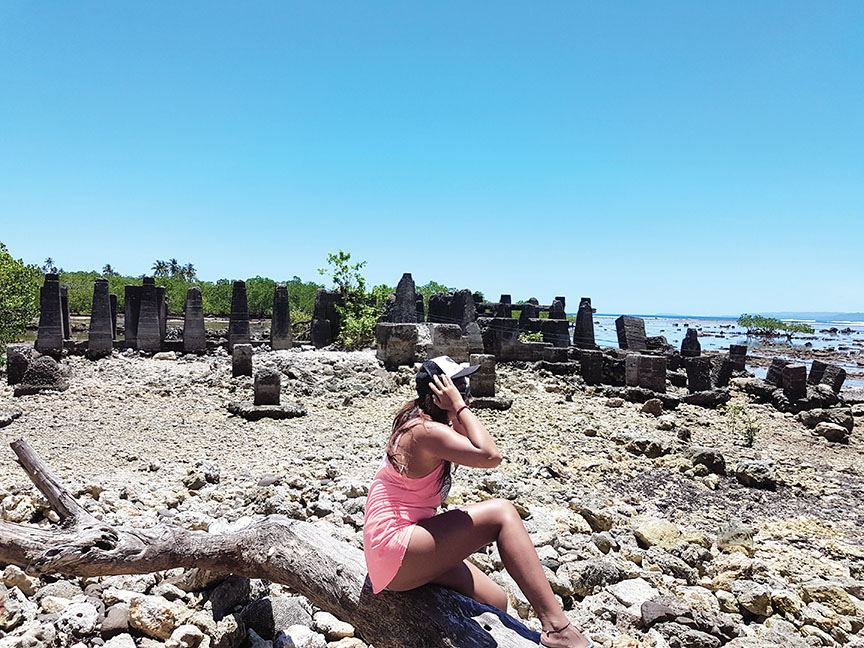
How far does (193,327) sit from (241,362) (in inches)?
257

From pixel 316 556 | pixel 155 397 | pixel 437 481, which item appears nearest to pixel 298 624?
pixel 316 556

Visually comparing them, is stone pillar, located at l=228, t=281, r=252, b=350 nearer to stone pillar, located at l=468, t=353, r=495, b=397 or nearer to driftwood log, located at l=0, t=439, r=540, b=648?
stone pillar, located at l=468, t=353, r=495, b=397

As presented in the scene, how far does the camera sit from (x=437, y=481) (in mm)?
3188

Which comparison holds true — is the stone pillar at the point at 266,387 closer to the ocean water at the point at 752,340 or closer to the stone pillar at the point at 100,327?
the stone pillar at the point at 100,327

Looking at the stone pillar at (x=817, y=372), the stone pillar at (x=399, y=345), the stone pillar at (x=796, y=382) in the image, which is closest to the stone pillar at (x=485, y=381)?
the stone pillar at (x=399, y=345)

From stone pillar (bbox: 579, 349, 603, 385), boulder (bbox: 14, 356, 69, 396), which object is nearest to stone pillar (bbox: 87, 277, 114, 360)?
boulder (bbox: 14, 356, 69, 396)

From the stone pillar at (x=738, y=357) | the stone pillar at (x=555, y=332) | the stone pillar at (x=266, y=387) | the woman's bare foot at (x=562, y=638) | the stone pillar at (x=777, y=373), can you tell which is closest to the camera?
the woman's bare foot at (x=562, y=638)

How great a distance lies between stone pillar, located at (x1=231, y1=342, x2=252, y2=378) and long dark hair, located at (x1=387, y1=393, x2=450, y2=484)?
11.2 m

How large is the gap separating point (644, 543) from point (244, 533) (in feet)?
13.0

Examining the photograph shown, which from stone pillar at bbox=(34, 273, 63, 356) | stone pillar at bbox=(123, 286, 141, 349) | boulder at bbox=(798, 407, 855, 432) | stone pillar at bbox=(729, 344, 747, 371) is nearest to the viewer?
boulder at bbox=(798, 407, 855, 432)

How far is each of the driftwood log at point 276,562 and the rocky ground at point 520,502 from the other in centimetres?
27

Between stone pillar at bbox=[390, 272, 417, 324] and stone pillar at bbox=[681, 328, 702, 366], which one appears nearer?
stone pillar at bbox=[390, 272, 417, 324]

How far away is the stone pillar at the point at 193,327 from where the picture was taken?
62.3ft

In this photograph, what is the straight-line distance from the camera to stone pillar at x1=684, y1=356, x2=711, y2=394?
15.8 meters
